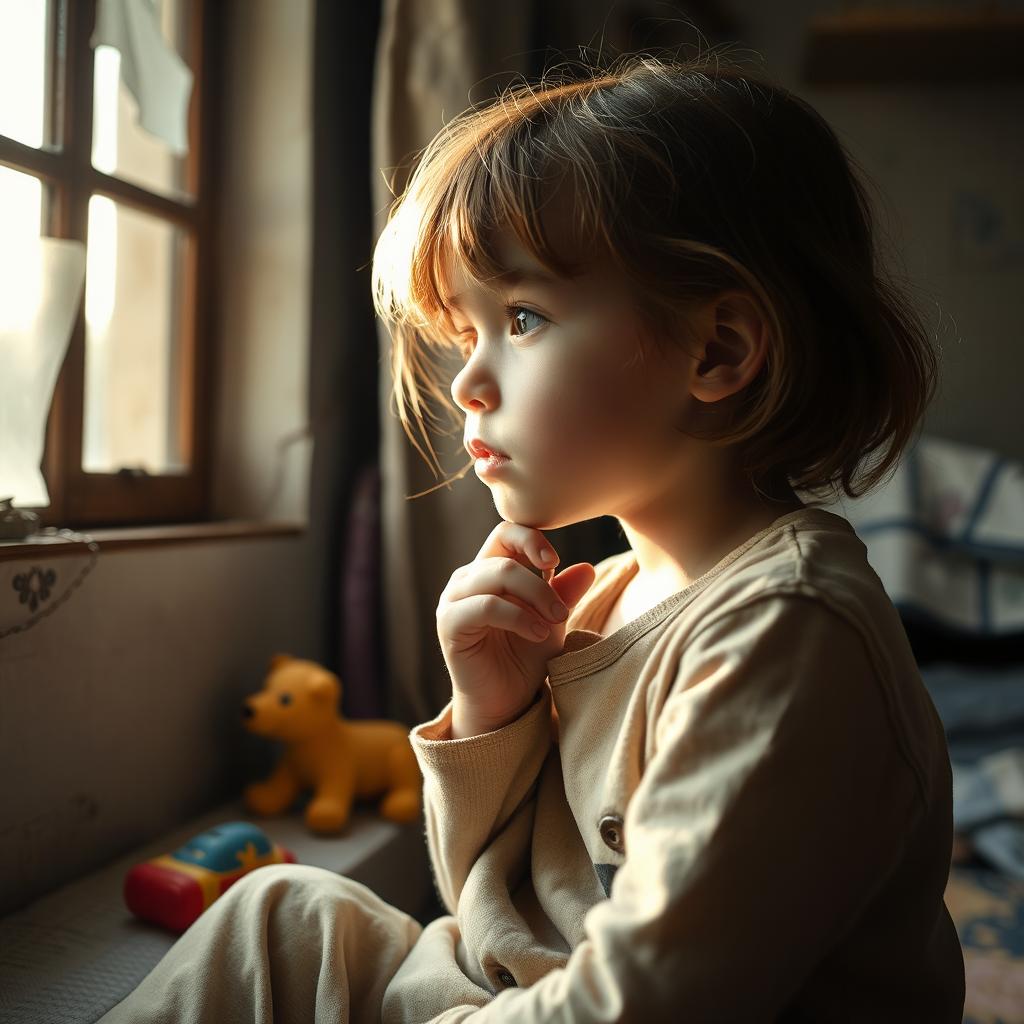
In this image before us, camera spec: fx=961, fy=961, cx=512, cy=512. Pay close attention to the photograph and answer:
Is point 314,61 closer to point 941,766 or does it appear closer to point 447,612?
point 447,612

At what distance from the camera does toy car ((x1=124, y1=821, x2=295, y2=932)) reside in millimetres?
991

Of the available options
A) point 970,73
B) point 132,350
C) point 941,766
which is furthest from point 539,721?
point 970,73

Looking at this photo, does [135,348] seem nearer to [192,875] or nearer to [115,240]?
[115,240]

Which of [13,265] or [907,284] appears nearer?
[907,284]

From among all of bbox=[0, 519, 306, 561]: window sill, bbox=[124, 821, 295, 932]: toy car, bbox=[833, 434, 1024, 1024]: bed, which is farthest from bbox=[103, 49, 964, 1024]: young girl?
bbox=[833, 434, 1024, 1024]: bed

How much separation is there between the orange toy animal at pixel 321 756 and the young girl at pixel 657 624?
53 centimetres

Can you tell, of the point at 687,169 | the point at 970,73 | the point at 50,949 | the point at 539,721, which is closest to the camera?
the point at 687,169

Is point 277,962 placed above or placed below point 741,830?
below

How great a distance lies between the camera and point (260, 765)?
151 cm

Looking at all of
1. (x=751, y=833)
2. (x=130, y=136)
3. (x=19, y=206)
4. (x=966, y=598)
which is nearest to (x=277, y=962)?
(x=751, y=833)

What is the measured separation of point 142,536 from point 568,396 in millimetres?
742

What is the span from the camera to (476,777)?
781 millimetres

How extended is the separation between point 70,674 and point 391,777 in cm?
52

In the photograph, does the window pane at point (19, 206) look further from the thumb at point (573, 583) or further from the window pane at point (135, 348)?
the thumb at point (573, 583)
